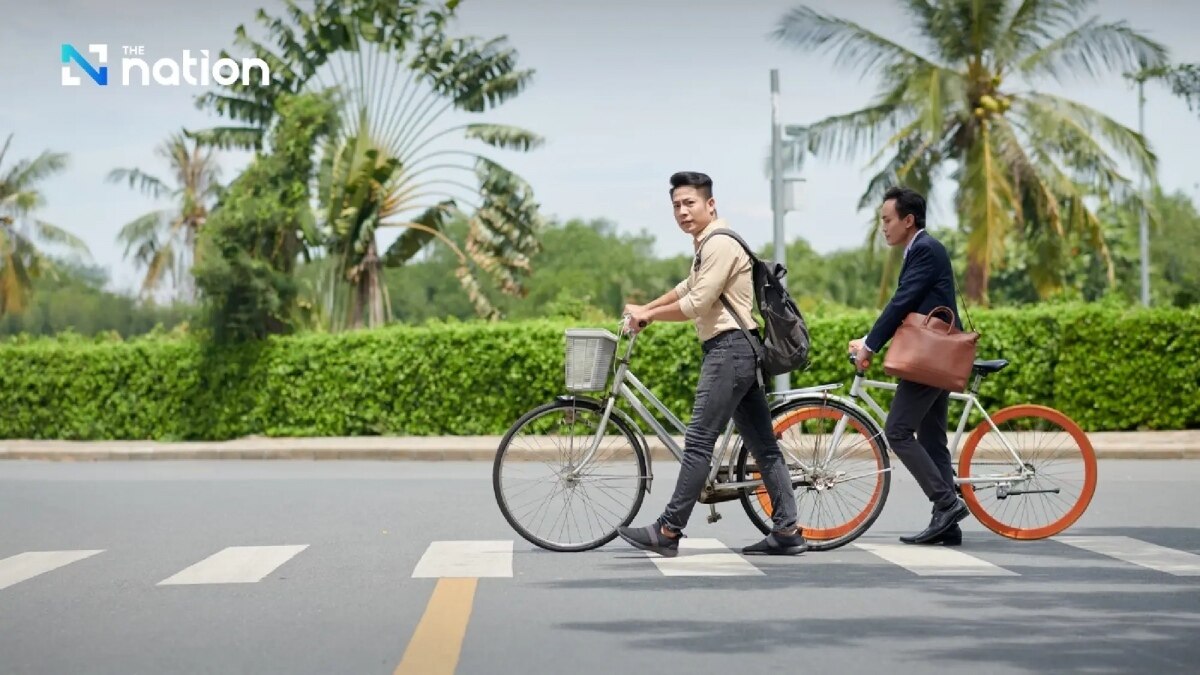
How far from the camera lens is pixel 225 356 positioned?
1006 inches

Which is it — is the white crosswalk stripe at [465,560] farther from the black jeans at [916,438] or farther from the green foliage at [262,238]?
the green foliage at [262,238]

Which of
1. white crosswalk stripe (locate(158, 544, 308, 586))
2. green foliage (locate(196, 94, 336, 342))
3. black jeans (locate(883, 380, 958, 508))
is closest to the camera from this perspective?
white crosswalk stripe (locate(158, 544, 308, 586))

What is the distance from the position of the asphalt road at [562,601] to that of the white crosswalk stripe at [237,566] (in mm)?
29

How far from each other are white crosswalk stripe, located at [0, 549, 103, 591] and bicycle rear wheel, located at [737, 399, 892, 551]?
12.9 feet

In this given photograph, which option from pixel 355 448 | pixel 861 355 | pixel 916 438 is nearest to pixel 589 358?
pixel 861 355

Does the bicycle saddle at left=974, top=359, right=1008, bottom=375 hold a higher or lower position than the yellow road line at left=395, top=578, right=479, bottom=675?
higher

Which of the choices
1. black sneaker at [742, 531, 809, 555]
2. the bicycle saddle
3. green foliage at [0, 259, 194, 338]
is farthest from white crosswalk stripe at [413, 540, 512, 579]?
green foliage at [0, 259, 194, 338]

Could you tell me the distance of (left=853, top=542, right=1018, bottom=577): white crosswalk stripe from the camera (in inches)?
332

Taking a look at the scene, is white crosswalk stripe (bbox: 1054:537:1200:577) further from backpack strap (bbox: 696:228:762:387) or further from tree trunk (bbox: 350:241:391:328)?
tree trunk (bbox: 350:241:391:328)

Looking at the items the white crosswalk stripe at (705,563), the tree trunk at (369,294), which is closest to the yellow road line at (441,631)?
the white crosswalk stripe at (705,563)

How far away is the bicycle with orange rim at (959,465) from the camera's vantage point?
9477 mm

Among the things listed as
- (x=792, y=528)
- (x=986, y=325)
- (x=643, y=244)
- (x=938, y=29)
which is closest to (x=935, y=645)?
(x=792, y=528)

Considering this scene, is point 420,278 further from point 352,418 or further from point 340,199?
point 352,418

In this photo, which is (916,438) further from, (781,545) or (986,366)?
(781,545)
